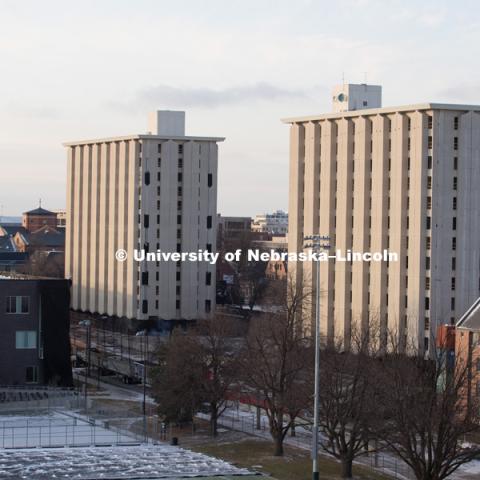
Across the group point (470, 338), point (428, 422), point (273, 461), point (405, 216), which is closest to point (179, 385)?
point (273, 461)

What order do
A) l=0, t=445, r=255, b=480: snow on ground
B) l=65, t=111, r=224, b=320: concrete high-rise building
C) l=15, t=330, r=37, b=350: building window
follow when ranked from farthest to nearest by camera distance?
1. l=65, t=111, r=224, b=320: concrete high-rise building
2. l=15, t=330, r=37, b=350: building window
3. l=0, t=445, r=255, b=480: snow on ground

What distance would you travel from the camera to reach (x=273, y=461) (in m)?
60.5

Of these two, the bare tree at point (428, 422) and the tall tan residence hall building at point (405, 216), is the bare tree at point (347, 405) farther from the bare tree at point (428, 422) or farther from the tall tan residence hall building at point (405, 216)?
the tall tan residence hall building at point (405, 216)

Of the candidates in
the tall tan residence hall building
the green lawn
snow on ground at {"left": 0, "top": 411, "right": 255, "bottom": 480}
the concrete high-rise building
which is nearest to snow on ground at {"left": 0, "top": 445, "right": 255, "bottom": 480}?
snow on ground at {"left": 0, "top": 411, "right": 255, "bottom": 480}

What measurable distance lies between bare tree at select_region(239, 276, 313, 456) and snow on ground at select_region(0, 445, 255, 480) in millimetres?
5262

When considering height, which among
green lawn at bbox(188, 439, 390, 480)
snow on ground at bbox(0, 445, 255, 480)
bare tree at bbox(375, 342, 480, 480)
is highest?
bare tree at bbox(375, 342, 480, 480)

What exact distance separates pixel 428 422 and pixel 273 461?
11087 mm

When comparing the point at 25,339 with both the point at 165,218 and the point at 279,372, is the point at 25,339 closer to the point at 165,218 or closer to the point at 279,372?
the point at 279,372

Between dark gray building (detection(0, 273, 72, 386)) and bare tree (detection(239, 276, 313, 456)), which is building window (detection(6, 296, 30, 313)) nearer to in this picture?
dark gray building (detection(0, 273, 72, 386))

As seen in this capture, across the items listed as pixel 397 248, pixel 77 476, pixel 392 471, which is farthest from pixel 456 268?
pixel 77 476

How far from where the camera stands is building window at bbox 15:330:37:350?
84.9m

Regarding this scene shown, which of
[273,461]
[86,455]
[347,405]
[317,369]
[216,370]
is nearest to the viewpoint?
[317,369]

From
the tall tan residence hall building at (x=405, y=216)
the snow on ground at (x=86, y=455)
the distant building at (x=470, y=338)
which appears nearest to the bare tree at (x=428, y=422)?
the snow on ground at (x=86, y=455)

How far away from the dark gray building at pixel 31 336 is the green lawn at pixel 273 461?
22.1 meters
